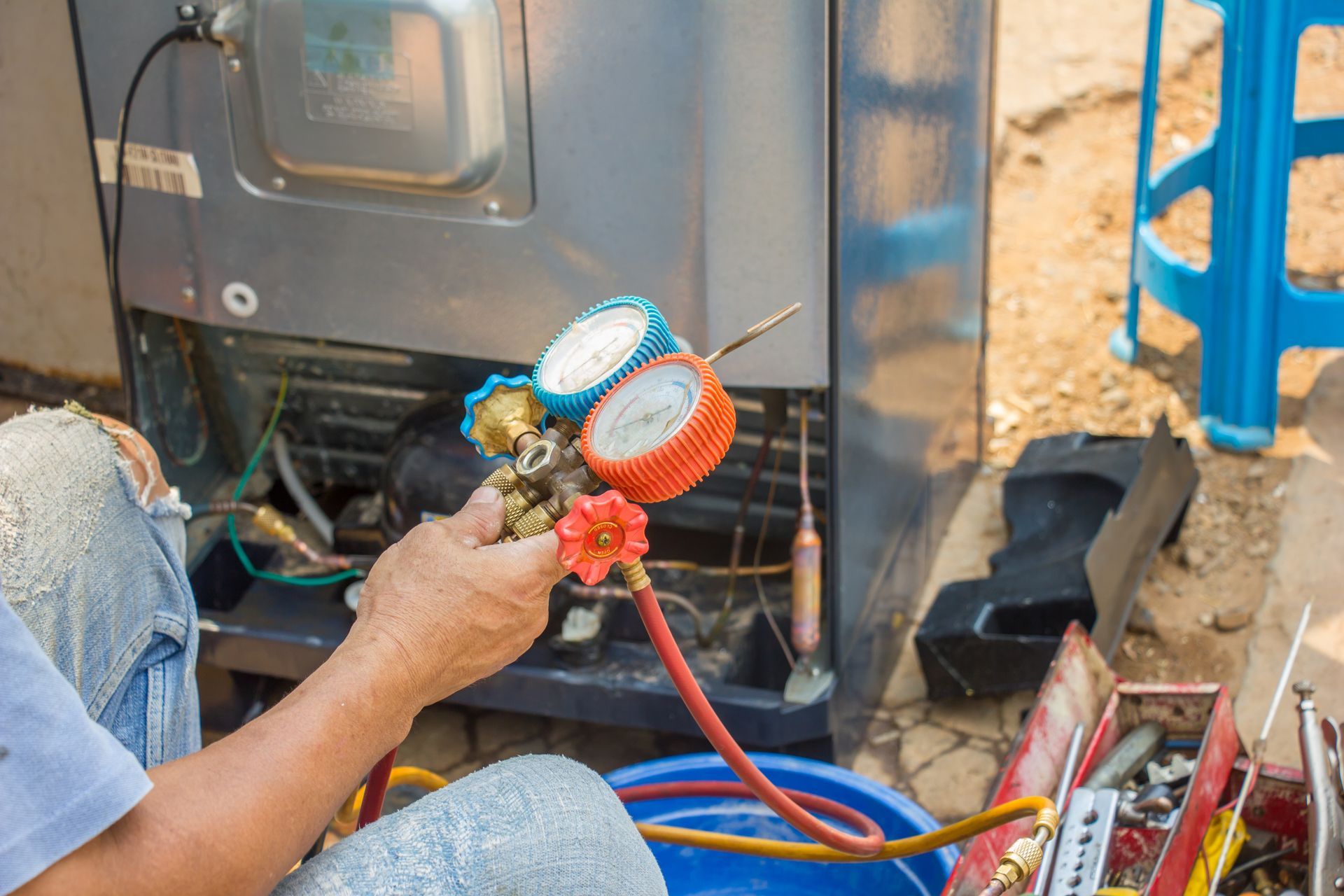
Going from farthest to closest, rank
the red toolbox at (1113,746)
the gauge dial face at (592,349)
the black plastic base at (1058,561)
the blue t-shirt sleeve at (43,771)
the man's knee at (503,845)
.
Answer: the black plastic base at (1058,561) < the red toolbox at (1113,746) < the gauge dial face at (592,349) < the man's knee at (503,845) < the blue t-shirt sleeve at (43,771)

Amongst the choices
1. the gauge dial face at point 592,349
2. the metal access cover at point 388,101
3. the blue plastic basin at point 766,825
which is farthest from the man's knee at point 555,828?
the metal access cover at point 388,101

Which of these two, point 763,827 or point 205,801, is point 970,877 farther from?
point 205,801

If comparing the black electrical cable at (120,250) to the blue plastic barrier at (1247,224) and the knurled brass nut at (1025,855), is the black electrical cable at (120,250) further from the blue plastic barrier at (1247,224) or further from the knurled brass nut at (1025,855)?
the blue plastic barrier at (1247,224)

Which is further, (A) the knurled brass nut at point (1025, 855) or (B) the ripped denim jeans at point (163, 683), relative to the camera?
(A) the knurled brass nut at point (1025, 855)

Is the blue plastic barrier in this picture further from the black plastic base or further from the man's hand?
the man's hand

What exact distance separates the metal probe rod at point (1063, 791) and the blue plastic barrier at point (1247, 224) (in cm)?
141

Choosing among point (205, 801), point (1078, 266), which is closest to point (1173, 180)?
point (1078, 266)

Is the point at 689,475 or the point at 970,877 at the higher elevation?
the point at 689,475

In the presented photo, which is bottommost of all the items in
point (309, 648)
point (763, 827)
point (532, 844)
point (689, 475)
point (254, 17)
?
point (763, 827)

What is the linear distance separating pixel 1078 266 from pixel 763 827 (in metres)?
2.51

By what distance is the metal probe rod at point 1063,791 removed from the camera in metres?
1.46

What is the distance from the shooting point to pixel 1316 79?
14.8 ft

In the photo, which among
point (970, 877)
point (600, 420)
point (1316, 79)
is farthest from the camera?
point (1316, 79)

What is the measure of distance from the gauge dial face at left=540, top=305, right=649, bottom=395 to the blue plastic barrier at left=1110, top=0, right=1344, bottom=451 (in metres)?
1.89
